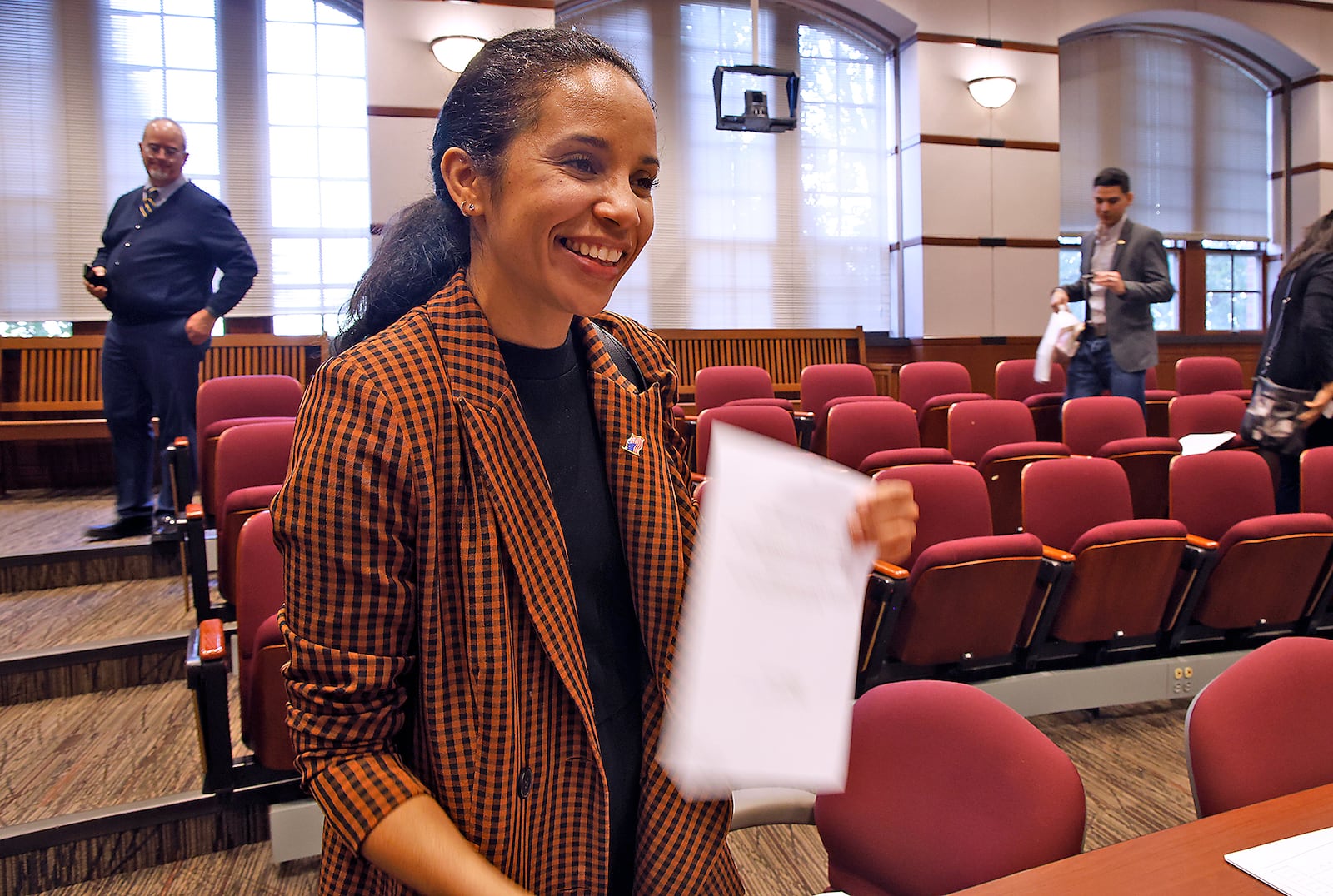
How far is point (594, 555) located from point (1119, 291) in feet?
13.1

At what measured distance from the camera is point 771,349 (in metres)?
6.85

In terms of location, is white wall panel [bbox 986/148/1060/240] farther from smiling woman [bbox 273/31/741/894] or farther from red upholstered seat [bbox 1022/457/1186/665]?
smiling woman [bbox 273/31/741/894]

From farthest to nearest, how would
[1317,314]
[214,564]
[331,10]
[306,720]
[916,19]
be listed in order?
1. [916,19]
2. [331,10]
3. [214,564]
4. [1317,314]
5. [306,720]

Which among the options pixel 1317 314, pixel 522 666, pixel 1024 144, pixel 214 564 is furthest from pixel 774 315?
pixel 522 666

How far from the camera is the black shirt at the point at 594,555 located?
813 millimetres

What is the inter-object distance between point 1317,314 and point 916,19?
447 cm

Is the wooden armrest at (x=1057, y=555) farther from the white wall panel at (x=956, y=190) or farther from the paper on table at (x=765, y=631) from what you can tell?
the white wall panel at (x=956, y=190)

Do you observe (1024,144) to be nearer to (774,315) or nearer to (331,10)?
(774,315)

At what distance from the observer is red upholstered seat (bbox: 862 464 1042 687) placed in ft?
8.00

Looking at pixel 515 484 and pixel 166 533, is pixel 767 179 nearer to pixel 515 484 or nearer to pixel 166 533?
pixel 166 533

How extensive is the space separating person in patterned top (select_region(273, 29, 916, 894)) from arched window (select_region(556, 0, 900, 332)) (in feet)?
18.9

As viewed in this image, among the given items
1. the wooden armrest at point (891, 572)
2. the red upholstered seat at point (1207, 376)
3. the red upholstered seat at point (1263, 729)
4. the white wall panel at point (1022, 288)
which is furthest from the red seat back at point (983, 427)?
the white wall panel at point (1022, 288)

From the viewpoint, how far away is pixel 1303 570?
2.79 m

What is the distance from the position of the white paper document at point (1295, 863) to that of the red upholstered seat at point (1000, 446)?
243 centimetres
